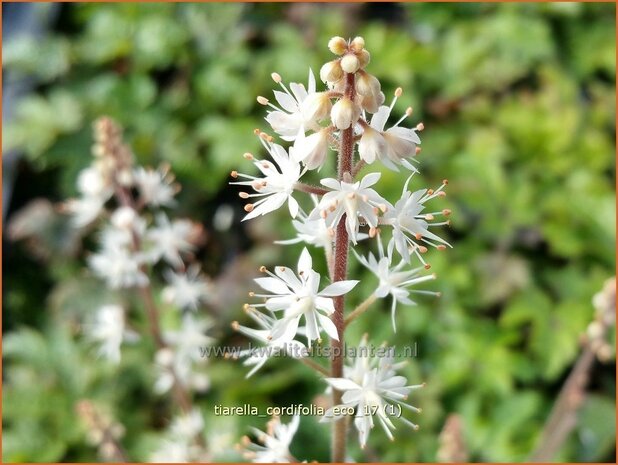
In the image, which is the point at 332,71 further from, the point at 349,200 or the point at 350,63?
the point at 349,200

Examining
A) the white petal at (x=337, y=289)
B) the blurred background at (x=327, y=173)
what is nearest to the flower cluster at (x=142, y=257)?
the blurred background at (x=327, y=173)

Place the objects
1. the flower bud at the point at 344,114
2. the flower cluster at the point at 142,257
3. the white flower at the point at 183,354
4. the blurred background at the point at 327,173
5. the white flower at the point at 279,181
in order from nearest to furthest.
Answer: the flower bud at the point at 344,114 → the white flower at the point at 279,181 → the flower cluster at the point at 142,257 → the white flower at the point at 183,354 → the blurred background at the point at 327,173

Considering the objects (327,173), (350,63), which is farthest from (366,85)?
(327,173)

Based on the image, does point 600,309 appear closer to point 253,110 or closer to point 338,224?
point 338,224

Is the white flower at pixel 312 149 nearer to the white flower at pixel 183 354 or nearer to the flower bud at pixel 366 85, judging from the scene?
the flower bud at pixel 366 85

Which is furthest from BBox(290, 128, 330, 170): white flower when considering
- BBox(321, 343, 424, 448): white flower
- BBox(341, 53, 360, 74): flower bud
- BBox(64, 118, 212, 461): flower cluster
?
BBox(64, 118, 212, 461): flower cluster

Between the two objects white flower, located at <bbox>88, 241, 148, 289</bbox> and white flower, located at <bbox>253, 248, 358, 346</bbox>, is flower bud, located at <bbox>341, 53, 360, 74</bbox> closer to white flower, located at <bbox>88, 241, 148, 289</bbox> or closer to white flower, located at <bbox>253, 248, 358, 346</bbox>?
white flower, located at <bbox>253, 248, 358, 346</bbox>

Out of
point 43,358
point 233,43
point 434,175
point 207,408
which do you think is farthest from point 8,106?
point 434,175
